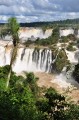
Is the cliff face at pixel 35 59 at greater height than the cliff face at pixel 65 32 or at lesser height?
lesser

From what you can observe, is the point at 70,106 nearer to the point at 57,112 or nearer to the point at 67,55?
the point at 57,112

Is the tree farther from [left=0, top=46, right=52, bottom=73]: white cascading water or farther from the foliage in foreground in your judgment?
the foliage in foreground

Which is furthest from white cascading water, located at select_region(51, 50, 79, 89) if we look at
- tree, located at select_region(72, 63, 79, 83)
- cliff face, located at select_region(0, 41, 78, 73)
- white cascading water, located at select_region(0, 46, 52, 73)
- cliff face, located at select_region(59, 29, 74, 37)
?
cliff face, located at select_region(59, 29, 74, 37)

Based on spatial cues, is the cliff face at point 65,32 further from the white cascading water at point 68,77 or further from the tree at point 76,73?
the tree at point 76,73

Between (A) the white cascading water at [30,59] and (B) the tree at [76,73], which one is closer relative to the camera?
(B) the tree at [76,73]

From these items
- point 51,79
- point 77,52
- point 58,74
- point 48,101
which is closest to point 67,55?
point 77,52

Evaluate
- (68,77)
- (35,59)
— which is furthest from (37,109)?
(35,59)

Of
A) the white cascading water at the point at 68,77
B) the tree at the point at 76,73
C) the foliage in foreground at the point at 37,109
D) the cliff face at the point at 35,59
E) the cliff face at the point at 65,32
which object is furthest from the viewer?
the cliff face at the point at 65,32

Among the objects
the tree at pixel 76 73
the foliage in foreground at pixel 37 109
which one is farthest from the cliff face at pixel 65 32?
the foliage in foreground at pixel 37 109
